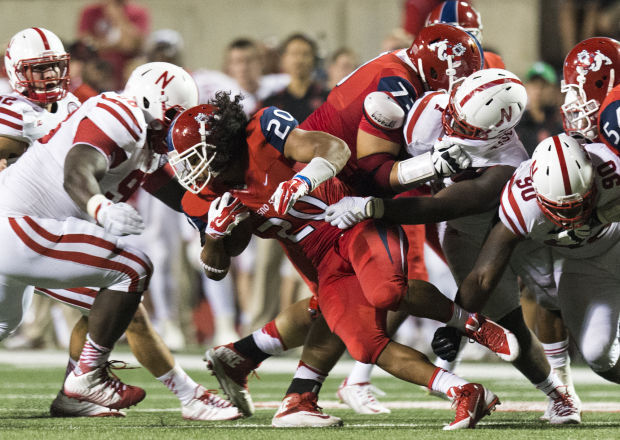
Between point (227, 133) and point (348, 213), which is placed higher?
point (227, 133)

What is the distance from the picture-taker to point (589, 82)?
4.94m

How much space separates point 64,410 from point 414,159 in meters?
1.82

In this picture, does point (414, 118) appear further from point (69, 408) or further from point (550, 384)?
point (69, 408)

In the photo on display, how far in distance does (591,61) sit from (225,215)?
1798 mm

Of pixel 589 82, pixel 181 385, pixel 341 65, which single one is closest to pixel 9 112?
pixel 181 385

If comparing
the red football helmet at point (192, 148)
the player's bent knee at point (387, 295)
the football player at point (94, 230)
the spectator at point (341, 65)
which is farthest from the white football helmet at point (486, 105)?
the spectator at point (341, 65)

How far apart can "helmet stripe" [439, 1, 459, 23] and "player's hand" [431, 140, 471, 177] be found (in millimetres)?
1543

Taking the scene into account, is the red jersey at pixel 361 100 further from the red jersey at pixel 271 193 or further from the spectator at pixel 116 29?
the spectator at pixel 116 29

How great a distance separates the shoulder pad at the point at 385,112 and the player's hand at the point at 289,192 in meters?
0.74

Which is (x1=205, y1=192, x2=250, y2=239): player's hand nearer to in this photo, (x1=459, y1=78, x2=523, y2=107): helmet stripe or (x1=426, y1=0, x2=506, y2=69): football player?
(x1=459, y1=78, x2=523, y2=107): helmet stripe

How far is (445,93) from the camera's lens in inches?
191

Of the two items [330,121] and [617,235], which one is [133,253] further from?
[617,235]

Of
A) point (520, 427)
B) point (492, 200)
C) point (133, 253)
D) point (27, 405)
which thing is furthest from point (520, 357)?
point (27, 405)

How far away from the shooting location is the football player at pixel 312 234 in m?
4.20
